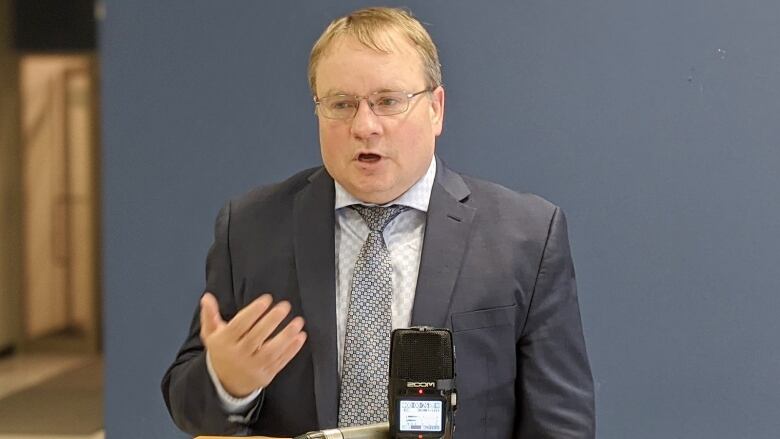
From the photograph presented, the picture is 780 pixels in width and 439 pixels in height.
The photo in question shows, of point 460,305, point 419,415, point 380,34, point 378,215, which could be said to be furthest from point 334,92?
point 419,415

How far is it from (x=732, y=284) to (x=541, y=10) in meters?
1.02

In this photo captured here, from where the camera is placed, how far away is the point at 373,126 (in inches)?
75.5

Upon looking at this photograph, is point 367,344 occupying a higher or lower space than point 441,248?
lower

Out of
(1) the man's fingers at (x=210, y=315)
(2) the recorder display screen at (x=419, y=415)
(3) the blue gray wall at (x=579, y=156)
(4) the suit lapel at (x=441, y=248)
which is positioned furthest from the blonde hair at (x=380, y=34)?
(3) the blue gray wall at (x=579, y=156)

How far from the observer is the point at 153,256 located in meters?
3.37

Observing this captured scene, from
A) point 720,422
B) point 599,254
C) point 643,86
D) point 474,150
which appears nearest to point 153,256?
point 474,150

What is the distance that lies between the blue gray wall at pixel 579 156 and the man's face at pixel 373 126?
4.21 ft

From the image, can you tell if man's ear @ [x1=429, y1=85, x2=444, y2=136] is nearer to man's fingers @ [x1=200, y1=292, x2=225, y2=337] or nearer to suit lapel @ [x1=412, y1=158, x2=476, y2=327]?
suit lapel @ [x1=412, y1=158, x2=476, y2=327]

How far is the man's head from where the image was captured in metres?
1.92

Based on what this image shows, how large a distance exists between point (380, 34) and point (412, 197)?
0.32 m

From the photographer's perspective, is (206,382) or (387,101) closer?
(206,382)

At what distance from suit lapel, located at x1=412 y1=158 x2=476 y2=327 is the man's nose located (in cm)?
21

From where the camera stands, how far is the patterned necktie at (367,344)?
1.92 metres

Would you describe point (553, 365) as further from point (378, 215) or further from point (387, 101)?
point (387, 101)
